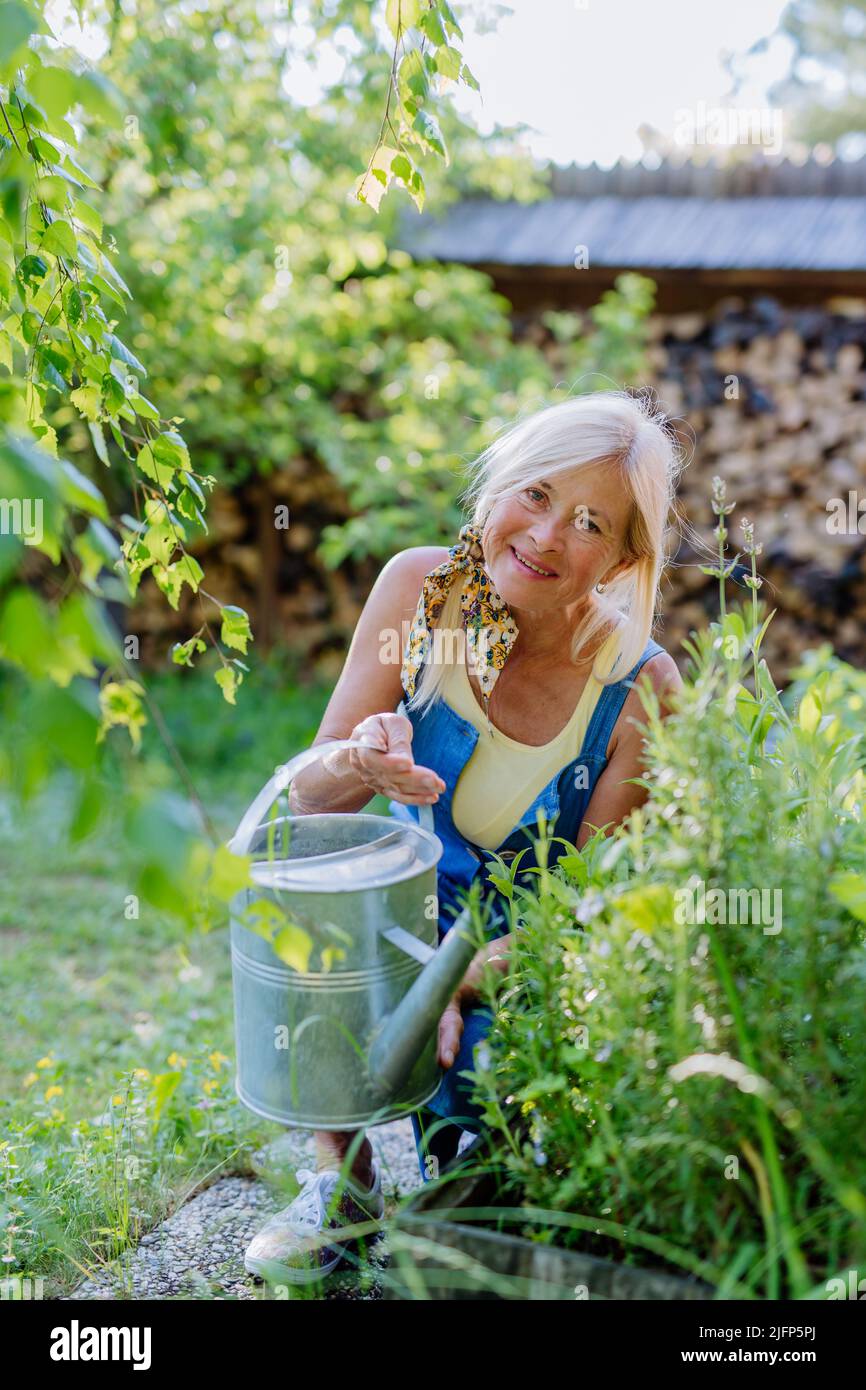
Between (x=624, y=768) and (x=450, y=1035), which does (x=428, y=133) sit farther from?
(x=450, y=1035)

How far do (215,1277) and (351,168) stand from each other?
13.9ft

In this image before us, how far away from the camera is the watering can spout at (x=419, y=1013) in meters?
1.29

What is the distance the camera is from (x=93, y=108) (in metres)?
0.93

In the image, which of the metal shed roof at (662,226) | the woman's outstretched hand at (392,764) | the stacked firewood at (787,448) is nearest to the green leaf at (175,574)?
the woman's outstretched hand at (392,764)

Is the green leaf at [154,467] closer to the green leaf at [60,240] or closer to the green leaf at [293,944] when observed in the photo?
the green leaf at [60,240]

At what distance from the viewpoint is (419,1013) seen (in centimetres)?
132

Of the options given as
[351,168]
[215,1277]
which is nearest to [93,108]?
[215,1277]

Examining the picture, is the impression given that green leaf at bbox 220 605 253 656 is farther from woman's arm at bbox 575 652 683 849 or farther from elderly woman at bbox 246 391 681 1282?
woman's arm at bbox 575 652 683 849

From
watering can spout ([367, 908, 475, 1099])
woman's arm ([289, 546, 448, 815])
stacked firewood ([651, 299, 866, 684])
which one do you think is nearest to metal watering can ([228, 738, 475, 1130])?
watering can spout ([367, 908, 475, 1099])

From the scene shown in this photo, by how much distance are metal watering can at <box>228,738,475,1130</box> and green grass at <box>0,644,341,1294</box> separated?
18cm

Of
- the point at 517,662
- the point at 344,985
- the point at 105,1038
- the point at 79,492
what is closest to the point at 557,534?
the point at 517,662

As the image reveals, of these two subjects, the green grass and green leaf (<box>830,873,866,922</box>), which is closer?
green leaf (<box>830,873,866,922</box>)

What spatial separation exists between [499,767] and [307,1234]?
786 mm

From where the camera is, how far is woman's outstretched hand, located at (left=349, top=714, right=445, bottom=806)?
1531mm
